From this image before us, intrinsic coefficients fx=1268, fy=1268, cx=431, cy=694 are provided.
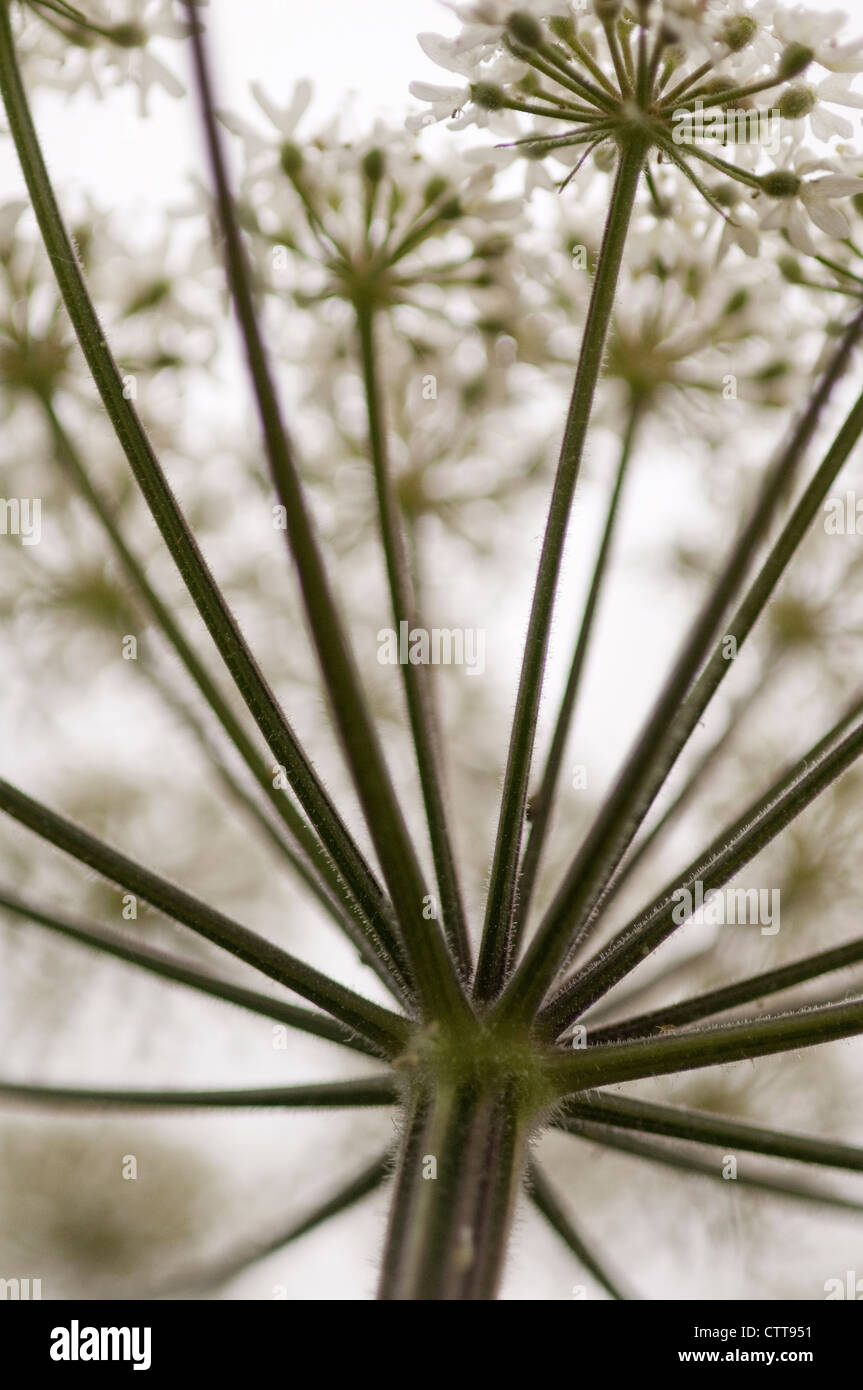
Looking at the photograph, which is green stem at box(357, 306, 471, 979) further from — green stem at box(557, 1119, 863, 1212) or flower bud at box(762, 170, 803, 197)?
flower bud at box(762, 170, 803, 197)

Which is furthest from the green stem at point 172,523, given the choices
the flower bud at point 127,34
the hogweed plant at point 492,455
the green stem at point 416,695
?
the flower bud at point 127,34

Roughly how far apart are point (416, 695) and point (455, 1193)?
1062mm

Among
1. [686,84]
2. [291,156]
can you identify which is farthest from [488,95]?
[291,156]

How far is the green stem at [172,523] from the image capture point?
2.33 m

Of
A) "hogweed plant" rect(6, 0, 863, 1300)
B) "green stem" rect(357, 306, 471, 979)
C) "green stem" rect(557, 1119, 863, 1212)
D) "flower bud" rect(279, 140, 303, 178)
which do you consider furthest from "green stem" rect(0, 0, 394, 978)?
"flower bud" rect(279, 140, 303, 178)

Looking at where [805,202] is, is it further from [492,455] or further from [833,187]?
[492,455]

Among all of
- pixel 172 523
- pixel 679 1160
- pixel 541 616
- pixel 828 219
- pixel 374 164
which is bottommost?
pixel 679 1160

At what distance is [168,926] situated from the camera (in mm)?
4383

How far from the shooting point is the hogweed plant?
2.13 meters

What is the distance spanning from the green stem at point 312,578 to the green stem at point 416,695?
0.31m

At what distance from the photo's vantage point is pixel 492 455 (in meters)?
4.63

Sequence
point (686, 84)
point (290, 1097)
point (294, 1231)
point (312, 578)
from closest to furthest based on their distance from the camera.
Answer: point (312, 578) < point (290, 1097) < point (686, 84) < point (294, 1231)
